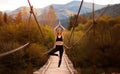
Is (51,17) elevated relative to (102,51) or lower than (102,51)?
lower

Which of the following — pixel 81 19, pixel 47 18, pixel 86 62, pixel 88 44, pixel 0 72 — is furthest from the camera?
pixel 47 18

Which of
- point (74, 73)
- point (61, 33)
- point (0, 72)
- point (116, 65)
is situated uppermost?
point (61, 33)

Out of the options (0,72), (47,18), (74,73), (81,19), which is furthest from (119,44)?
(47,18)

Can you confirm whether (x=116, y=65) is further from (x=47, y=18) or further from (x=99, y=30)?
(x=47, y=18)

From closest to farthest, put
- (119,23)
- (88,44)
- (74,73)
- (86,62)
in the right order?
(74,73) → (88,44) → (86,62) → (119,23)

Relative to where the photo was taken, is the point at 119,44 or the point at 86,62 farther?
the point at 86,62

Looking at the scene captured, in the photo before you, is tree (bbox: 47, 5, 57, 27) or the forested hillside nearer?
the forested hillside

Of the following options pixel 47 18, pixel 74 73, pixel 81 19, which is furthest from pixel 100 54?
pixel 47 18

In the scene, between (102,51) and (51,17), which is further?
(51,17)

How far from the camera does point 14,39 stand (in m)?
38.3

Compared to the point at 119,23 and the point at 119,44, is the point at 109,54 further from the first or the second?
the point at 119,23

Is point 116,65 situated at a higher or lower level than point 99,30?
lower

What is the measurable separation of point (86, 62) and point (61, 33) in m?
33.8

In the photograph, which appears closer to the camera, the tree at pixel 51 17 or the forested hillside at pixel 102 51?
the forested hillside at pixel 102 51
